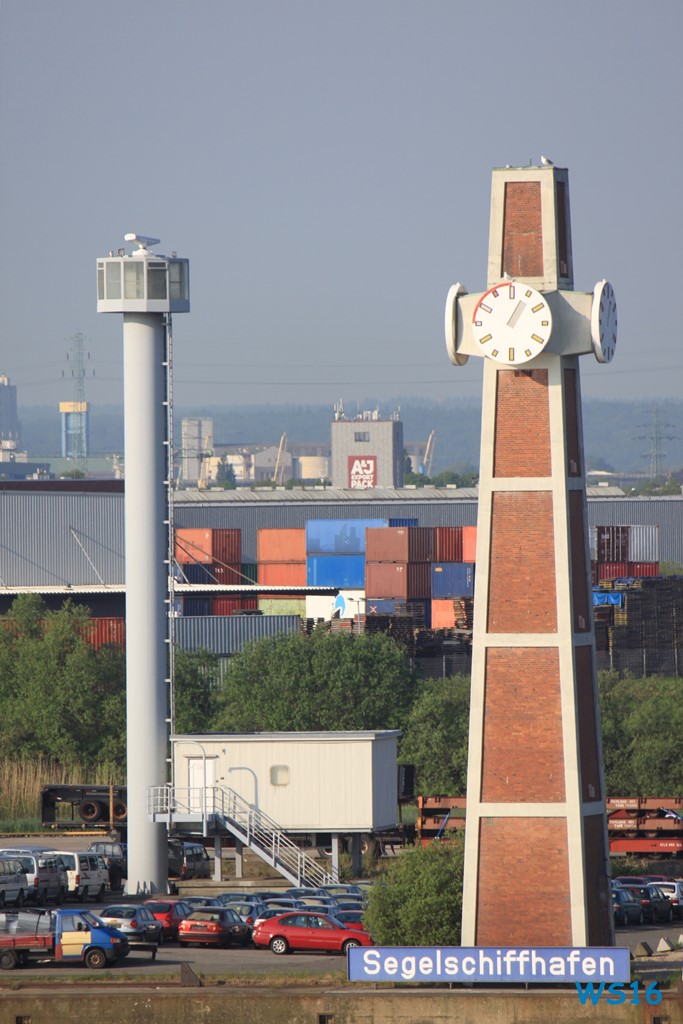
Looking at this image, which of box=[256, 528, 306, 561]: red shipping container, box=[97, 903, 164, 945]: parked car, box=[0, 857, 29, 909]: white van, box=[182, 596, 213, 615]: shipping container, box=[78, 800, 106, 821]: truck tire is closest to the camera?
box=[97, 903, 164, 945]: parked car

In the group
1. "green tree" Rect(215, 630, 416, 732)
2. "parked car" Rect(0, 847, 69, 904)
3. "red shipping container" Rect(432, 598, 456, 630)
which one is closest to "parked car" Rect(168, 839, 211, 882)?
"parked car" Rect(0, 847, 69, 904)

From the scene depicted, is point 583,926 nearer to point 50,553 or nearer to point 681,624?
point 681,624

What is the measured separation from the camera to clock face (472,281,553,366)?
3941cm

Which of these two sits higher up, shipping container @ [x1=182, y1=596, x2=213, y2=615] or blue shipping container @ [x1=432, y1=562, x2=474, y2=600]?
blue shipping container @ [x1=432, y1=562, x2=474, y2=600]

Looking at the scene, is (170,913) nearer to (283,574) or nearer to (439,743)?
(439,743)

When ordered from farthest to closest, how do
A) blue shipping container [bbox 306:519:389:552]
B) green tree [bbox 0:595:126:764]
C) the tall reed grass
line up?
blue shipping container [bbox 306:519:389:552] < green tree [bbox 0:595:126:764] < the tall reed grass

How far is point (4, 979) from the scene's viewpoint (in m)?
41.2

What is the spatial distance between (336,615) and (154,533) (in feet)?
166

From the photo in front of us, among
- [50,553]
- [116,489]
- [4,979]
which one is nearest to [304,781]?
[4,979]

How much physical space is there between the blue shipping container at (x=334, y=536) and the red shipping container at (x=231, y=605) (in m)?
19.2

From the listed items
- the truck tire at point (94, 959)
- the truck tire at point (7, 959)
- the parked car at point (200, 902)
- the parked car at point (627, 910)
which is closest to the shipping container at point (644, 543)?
the parked car at point (627, 910)

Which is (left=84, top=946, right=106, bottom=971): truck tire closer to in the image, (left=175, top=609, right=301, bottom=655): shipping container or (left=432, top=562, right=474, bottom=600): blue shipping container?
(left=175, top=609, right=301, bottom=655): shipping container

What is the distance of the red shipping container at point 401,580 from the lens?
112000 millimetres

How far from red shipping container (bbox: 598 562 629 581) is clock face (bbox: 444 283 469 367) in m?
78.3
